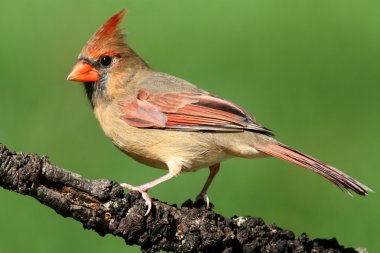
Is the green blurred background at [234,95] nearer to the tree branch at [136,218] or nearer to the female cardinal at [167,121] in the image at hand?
the female cardinal at [167,121]

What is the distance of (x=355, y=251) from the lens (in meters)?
4.08

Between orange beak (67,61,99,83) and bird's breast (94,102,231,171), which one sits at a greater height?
orange beak (67,61,99,83)

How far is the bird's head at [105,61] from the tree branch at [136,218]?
1057 mm

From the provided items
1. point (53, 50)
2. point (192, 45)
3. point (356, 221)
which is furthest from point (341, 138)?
point (53, 50)

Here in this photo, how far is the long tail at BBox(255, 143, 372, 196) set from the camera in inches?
165

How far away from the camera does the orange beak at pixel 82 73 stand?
480cm

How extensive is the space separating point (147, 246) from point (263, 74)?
3244mm

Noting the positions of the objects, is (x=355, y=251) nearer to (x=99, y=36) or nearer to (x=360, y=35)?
(x=99, y=36)

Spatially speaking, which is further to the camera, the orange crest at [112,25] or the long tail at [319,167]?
the orange crest at [112,25]

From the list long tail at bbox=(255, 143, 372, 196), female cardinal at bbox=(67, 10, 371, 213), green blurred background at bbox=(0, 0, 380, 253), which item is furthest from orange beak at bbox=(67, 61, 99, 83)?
long tail at bbox=(255, 143, 372, 196)

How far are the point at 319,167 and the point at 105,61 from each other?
1.36 m

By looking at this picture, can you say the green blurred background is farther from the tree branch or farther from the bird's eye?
the tree branch

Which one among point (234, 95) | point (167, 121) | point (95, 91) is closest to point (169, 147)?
point (167, 121)

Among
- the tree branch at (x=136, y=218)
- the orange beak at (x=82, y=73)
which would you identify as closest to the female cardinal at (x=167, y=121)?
the orange beak at (x=82, y=73)
